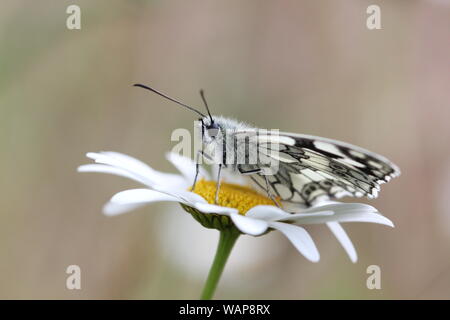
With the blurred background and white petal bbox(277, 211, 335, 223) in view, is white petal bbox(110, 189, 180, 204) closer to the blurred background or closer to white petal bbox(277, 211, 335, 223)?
white petal bbox(277, 211, 335, 223)

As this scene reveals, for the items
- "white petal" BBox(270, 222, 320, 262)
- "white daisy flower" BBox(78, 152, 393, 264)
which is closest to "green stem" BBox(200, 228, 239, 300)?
"white daisy flower" BBox(78, 152, 393, 264)

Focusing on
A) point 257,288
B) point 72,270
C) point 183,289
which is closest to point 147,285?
point 183,289

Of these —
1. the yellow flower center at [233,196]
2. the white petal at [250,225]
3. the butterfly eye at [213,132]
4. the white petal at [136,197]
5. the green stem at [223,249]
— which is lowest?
the green stem at [223,249]

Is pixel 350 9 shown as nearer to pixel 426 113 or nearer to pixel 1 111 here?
pixel 426 113

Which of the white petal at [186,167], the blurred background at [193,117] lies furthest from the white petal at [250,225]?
the blurred background at [193,117]

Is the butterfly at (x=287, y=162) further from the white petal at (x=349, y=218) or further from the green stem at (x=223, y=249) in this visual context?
the green stem at (x=223, y=249)

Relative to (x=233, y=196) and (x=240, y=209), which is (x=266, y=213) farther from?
(x=233, y=196)

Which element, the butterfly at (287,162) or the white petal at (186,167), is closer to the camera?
the butterfly at (287,162)
